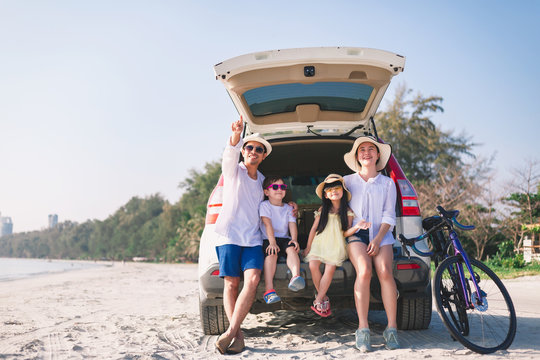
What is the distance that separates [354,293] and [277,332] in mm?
1235

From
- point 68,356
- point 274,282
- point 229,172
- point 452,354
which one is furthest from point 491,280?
point 68,356

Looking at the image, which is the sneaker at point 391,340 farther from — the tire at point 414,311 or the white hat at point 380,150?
the white hat at point 380,150

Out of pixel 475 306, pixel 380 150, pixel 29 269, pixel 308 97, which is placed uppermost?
pixel 308 97

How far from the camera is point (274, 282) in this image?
11.8 ft

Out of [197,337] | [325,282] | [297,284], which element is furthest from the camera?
[197,337]

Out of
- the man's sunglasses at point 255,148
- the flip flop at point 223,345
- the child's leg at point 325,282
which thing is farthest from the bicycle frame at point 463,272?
the flip flop at point 223,345

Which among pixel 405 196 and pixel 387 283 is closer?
pixel 387 283

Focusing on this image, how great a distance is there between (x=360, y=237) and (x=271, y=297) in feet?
2.99

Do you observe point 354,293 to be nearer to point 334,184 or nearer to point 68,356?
point 334,184

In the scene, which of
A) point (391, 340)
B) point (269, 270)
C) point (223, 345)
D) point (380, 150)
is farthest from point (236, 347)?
point (380, 150)

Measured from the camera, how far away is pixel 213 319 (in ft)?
13.2

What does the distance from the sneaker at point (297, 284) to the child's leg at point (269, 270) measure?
0.19m

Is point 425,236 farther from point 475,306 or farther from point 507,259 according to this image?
point 507,259

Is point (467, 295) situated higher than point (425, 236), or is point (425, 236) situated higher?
point (425, 236)
